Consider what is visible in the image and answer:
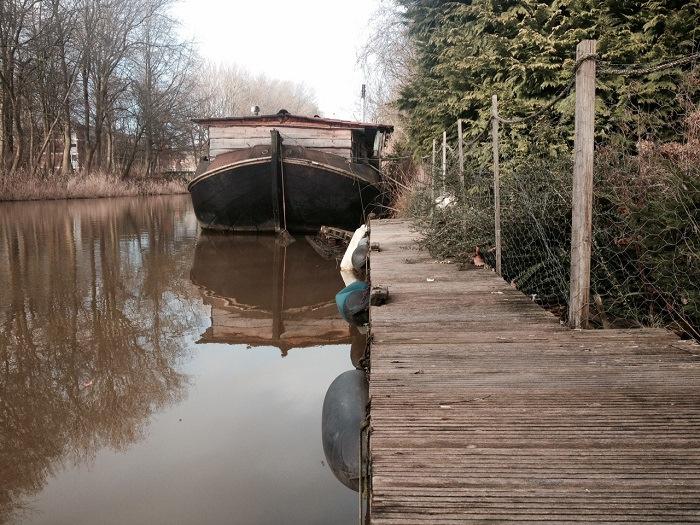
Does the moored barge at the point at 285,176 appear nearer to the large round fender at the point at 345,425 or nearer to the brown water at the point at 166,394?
the brown water at the point at 166,394

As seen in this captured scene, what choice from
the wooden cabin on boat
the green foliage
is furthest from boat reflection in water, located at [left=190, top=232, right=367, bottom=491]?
the wooden cabin on boat

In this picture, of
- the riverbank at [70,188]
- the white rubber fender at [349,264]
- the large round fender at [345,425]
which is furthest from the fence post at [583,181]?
the riverbank at [70,188]

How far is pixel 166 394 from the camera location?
3951 mm

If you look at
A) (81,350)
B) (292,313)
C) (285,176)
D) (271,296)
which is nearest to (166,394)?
(81,350)

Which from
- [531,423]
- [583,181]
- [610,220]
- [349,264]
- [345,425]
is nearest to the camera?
[531,423]

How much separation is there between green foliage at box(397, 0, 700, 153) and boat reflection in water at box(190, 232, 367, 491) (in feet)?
10.1

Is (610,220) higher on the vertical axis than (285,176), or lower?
lower

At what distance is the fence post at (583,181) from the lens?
2932 mm

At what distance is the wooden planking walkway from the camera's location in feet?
4.71

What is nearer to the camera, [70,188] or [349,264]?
[349,264]

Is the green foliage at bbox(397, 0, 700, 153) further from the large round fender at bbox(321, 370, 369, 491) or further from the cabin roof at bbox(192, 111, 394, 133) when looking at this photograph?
the cabin roof at bbox(192, 111, 394, 133)

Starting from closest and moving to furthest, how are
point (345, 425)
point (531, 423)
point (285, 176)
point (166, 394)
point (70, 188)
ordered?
point (531, 423) < point (345, 425) < point (166, 394) < point (285, 176) < point (70, 188)

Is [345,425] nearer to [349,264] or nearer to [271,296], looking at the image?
[271,296]

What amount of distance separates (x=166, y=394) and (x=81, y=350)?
1.21 m
